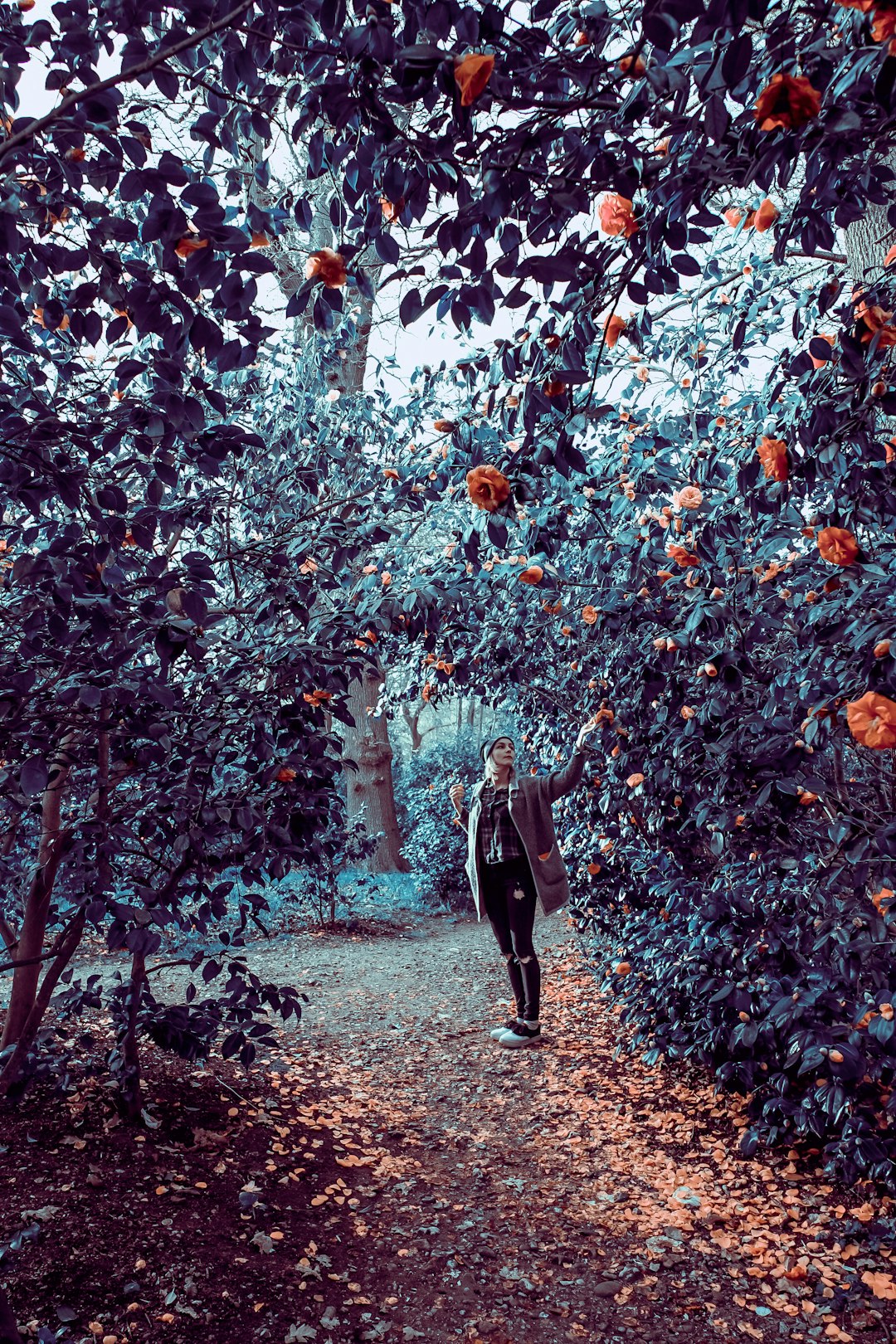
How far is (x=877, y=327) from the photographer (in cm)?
146

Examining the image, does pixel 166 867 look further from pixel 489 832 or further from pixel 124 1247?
pixel 489 832

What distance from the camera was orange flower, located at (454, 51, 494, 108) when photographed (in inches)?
40.2

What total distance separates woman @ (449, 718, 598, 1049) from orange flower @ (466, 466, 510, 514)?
2.52 metres

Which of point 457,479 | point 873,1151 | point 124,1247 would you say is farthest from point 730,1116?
point 457,479

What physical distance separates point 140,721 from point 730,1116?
251cm

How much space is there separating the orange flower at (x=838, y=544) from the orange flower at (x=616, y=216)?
64 centimetres

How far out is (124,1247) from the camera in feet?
6.24

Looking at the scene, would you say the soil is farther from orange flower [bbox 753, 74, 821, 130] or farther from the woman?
orange flower [bbox 753, 74, 821, 130]

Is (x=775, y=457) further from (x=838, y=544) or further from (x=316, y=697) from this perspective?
(x=316, y=697)

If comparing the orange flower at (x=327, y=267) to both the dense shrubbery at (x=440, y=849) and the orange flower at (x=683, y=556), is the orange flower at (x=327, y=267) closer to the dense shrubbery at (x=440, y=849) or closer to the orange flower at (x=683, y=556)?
the orange flower at (x=683, y=556)

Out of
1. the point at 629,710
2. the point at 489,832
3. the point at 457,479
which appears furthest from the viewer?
the point at 489,832

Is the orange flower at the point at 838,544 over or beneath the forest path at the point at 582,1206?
over

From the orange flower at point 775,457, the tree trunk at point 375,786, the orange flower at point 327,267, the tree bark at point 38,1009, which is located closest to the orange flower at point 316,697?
the tree bark at point 38,1009

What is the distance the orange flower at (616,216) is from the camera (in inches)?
51.4
